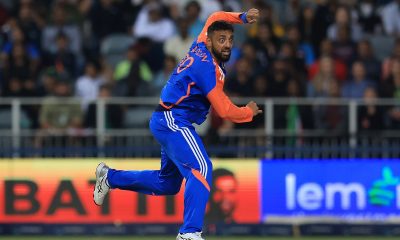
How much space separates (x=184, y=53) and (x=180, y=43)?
0.19 metres

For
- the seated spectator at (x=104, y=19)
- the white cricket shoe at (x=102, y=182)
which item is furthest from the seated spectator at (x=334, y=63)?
the white cricket shoe at (x=102, y=182)

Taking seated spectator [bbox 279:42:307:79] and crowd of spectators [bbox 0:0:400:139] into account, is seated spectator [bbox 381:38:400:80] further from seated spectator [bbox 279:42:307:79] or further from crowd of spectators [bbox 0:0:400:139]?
seated spectator [bbox 279:42:307:79]

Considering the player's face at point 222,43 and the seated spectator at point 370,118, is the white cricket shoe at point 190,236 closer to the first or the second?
the player's face at point 222,43

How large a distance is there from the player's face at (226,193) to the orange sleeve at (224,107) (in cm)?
486

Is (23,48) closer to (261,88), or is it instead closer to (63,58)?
(63,58)

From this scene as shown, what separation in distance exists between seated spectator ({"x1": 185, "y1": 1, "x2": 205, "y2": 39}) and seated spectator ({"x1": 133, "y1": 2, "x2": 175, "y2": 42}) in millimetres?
347

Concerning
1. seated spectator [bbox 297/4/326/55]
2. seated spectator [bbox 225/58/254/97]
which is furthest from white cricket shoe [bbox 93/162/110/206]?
seated spectator [bbox 297/4/326/55]

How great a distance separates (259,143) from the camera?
58.4 ft

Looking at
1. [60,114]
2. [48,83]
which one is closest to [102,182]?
[60,114]

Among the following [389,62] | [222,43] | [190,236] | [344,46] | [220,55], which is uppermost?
[344,46]

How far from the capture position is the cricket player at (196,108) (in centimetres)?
1184

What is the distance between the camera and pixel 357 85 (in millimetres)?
18859

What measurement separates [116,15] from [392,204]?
20.8ft

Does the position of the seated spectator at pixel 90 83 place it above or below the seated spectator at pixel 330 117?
above
